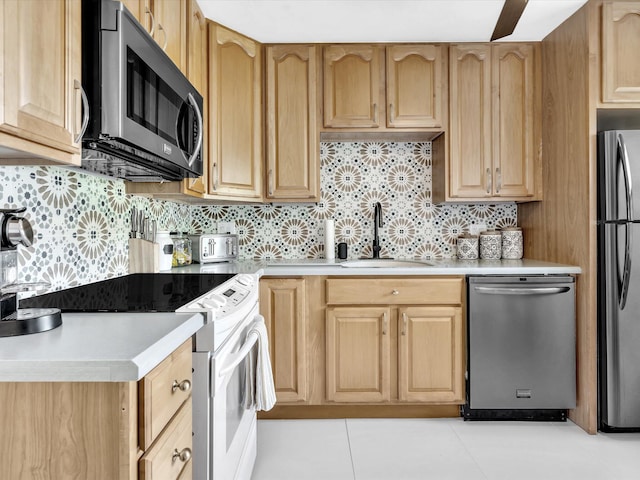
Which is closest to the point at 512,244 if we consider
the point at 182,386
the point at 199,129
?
the point at 199,129

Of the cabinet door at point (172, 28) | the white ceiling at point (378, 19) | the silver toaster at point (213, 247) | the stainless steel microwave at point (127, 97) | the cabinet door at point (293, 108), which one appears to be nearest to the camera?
the stainless steel microwave at point (127, 97)

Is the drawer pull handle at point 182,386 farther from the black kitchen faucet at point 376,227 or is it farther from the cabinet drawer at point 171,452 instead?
the black kitchen faucet at point 376,227

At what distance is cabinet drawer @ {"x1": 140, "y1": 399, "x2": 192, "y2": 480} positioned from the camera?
828mm

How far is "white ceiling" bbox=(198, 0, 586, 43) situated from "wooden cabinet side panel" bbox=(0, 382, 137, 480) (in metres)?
2.06

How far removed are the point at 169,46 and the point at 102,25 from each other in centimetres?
70

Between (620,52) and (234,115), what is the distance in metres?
2.10

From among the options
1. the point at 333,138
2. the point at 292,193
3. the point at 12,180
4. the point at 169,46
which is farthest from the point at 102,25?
the point at 333,138

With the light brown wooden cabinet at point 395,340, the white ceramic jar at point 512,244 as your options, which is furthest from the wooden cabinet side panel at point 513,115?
the light brown wooden cabinet at point 395,340

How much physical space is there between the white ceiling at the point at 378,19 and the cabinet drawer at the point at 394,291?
1.43 metres

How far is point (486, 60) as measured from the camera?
2.72 meters

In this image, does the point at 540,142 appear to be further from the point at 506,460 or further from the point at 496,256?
the point at 506,460

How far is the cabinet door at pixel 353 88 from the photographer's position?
8.90 feet

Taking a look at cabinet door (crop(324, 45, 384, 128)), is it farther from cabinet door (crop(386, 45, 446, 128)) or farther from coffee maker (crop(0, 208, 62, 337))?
coffee maker (crop(0, 208, 62, 337))

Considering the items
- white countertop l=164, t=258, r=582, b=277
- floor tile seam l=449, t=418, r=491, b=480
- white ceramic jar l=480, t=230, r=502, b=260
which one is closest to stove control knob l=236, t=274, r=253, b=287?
white countertop l=164, t=258, r=582, b=277
